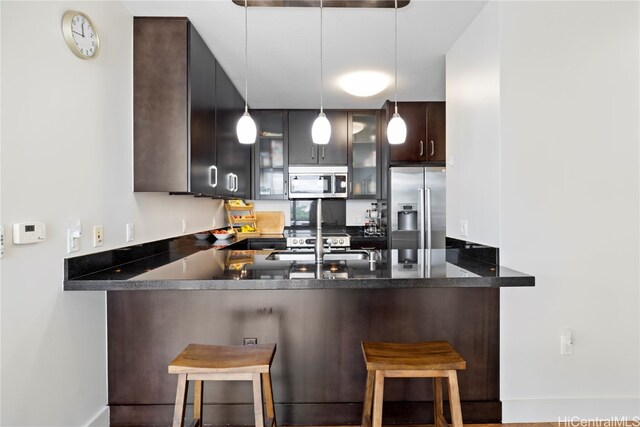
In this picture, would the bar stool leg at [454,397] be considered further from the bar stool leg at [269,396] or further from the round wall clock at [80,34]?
the round wall clock at [80,34]

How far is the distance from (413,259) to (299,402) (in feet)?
3.27

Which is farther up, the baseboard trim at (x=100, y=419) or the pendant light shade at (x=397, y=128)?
the pendant light shade at (x=397, y=128)

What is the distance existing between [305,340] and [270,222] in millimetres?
2704

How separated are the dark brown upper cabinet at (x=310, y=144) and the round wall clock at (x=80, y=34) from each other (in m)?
2.51

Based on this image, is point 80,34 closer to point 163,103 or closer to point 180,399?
point 163,103

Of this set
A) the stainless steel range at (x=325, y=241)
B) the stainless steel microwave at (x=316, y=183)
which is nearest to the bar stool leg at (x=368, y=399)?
the stainless steel range at (x=325, y=241)

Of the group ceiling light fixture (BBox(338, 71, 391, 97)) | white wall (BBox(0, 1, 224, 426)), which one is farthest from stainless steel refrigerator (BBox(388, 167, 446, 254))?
white wall (BBox(0, 1, 224, 426))

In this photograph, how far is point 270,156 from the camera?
428 cm

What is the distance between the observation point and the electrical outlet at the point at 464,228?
2393mm

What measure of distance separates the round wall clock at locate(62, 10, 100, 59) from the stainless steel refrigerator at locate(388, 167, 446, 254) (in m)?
2.81

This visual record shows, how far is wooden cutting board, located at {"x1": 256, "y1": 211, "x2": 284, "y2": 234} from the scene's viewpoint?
4590 millimetres

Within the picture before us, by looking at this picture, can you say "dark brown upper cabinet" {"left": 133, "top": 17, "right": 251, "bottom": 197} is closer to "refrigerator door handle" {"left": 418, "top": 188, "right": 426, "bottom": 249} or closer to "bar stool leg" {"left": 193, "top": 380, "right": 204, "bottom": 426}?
"bar stool leg" {"left": 193, "top": 380, "right": 204, "bottom": 426}

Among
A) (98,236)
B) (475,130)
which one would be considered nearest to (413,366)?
(475,130)

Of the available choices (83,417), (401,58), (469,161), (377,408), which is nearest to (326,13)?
(401,58)
